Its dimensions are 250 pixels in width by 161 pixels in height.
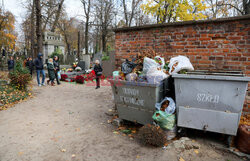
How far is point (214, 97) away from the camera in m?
2.83

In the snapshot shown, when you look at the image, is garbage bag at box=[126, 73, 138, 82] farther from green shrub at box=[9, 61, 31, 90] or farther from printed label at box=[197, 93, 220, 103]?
green shrub at box=[9, 61, 31, 90]

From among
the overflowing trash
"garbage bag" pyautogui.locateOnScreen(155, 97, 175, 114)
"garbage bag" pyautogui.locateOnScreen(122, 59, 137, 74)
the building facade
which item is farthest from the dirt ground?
the building facade

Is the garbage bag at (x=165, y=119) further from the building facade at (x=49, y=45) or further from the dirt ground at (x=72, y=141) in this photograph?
the building facade at (x=49, y=45)

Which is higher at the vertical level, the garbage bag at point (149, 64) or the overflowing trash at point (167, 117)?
the garbage bag at point (149, 64)

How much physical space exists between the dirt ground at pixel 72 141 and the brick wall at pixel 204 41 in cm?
187

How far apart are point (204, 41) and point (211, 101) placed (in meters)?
1.73

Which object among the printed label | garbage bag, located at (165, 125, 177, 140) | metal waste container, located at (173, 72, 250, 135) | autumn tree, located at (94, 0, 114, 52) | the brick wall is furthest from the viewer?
autumn tree, located at (94, 0, 114, 52)

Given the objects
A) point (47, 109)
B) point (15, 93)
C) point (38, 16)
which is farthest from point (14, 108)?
point (38, 16)

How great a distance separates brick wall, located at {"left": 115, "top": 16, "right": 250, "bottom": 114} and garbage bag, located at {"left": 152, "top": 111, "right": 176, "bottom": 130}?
1.69 meters

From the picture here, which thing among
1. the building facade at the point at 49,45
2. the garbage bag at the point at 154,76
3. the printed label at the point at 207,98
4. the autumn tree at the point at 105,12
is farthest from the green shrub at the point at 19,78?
the autumn tree at the point at 105,12

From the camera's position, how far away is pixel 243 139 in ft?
9.05

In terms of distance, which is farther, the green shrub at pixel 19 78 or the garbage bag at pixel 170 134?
the green shrub at pixel 19 78

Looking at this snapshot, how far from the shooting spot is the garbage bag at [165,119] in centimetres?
303

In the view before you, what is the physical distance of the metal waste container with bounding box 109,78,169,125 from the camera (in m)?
3.24
